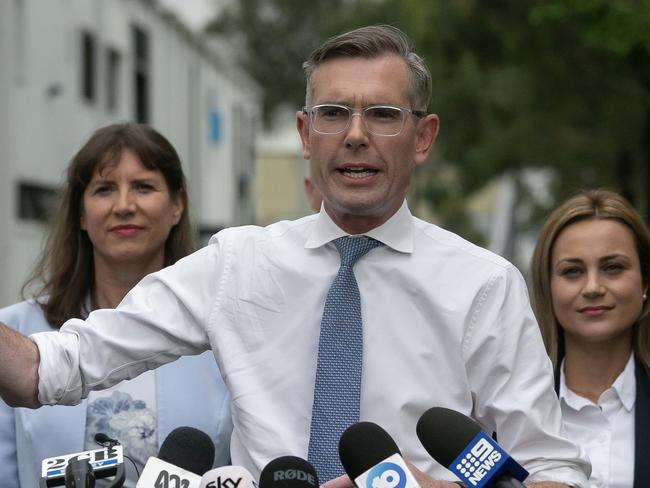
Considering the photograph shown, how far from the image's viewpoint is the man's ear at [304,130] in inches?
154

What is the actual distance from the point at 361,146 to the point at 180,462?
1037 mm

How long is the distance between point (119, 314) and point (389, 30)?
3.91 feet

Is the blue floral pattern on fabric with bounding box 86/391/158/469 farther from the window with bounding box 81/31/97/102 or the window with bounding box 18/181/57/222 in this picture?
the window with bounding box 81/31/97/102

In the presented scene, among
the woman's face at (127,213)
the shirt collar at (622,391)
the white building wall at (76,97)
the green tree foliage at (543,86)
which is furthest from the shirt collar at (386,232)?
the green tree foliage at (543,86)

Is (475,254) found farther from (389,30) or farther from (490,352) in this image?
(389,30)

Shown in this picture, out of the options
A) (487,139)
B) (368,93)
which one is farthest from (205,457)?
(487,139)

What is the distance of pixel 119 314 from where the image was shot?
12.4 ft

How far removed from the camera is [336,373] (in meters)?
3.71

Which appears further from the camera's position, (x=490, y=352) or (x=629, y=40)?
(x=629, y=40)

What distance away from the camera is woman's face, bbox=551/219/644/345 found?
5000mm

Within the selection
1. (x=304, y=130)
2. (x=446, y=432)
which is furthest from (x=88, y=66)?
(x=446, y=432)

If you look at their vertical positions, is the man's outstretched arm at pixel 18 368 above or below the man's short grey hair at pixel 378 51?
below

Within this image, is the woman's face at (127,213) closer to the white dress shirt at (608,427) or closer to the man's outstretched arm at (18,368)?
the man's outstretched arm at (18,368)

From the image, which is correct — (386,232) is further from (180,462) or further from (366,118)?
(180,462)
